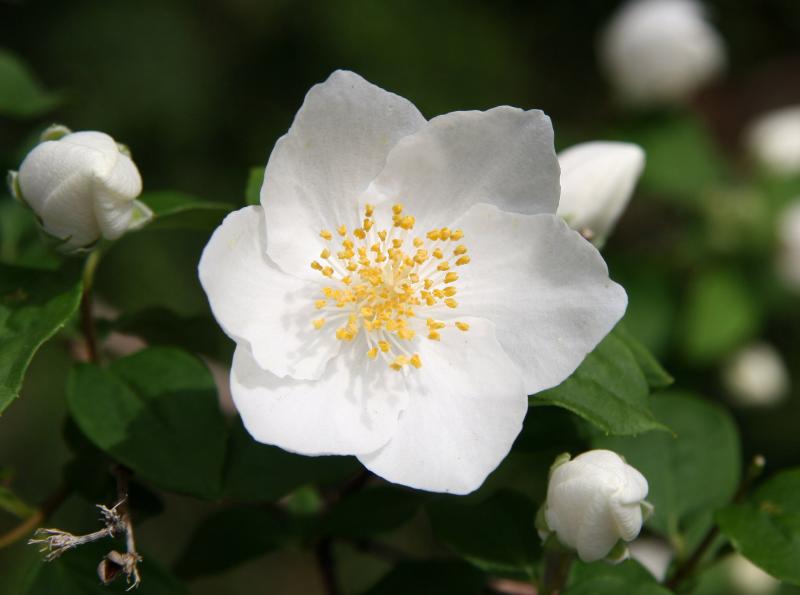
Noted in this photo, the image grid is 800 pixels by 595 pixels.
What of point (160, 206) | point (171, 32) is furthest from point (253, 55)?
point (160, 206)

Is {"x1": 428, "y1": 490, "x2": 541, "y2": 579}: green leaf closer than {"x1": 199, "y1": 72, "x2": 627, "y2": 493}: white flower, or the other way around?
{"x1": 199, "y1": 72, "x2": 627, "y2": 493}: white flower

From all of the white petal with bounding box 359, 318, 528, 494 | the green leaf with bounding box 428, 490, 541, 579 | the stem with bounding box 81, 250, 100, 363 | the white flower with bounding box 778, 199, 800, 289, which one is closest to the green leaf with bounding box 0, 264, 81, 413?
the stem with bounding box 81, 250, 100, 363

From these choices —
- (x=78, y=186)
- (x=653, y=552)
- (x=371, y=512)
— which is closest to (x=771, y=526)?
(x=371, y=512)

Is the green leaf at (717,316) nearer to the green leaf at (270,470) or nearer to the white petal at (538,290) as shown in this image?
the white petal at (538,290)

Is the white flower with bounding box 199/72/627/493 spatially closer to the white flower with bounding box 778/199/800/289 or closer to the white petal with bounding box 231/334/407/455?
the white petal with bounding box 231/334/407/455

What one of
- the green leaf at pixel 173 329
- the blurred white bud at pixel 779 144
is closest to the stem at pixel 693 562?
the green leaf at pixel 173 329

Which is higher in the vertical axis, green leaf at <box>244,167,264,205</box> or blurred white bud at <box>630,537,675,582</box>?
green leaf at <box>244,167,264,205</box>
